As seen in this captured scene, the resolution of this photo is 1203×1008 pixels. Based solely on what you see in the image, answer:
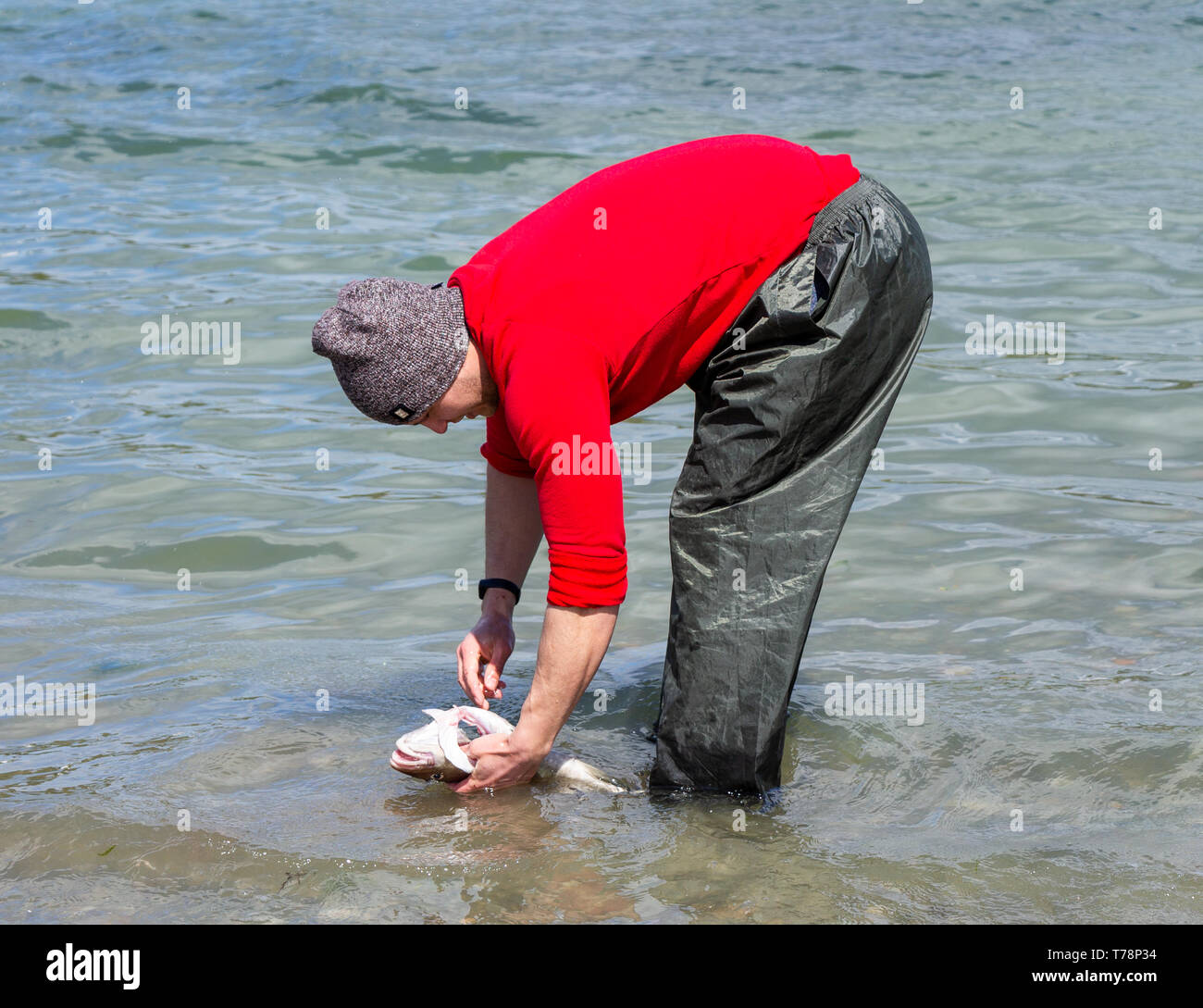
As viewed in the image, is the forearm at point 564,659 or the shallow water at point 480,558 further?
the shallow water at point 480,558

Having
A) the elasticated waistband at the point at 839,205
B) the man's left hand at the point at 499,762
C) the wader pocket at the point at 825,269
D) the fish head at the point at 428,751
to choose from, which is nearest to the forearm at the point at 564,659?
the man's left hand at the point at 499,762

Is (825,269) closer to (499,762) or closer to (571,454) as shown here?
(571,454)

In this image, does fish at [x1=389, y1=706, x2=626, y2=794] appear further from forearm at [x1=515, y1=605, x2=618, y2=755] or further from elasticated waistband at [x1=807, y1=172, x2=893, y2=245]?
elasticated waistband at [x1=807, y1=172, x2=893, y2=245]

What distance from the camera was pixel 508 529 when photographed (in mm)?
3531

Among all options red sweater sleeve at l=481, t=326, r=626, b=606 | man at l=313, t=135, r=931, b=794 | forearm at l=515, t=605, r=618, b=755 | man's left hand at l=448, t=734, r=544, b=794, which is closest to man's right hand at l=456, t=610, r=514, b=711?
man at l=313, t=135, r=931, b=794

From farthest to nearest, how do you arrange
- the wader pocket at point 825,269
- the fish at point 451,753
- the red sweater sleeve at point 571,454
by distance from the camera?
the fish at point 451,753
the wader pocket at point 825,269
the red sweater sleeve at point 571,454

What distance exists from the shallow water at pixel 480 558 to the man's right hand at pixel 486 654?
0.98ft

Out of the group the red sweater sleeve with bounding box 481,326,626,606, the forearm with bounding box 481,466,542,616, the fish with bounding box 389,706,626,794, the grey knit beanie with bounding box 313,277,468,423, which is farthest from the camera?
the forearm with bounding box 481,466,542,616

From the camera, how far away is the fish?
11.1ft

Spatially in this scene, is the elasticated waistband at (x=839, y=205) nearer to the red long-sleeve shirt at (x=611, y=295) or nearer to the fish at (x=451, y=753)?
the red long-sleeve shirt at (x=611, y=295)

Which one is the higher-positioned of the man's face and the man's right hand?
the man's face

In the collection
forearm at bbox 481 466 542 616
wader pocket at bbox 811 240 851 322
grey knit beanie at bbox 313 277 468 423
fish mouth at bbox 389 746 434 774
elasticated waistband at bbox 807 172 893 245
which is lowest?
fish mouth at bbox 389 746 434 774

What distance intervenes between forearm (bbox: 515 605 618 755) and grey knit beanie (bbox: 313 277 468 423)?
55 cm

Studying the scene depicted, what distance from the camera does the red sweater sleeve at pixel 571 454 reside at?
2.67 metres
